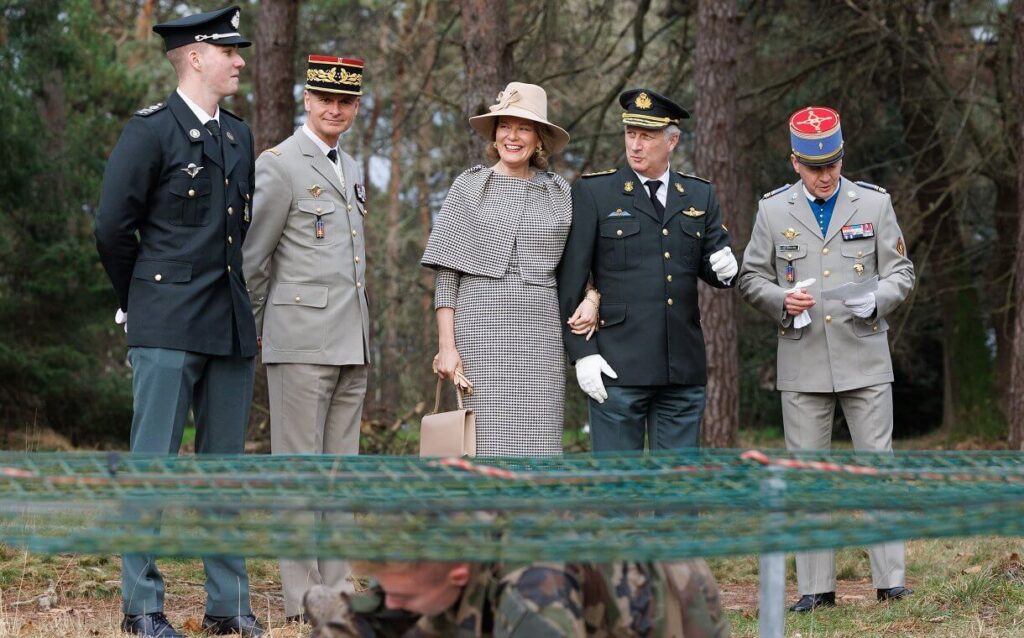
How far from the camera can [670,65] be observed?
40.8 ft

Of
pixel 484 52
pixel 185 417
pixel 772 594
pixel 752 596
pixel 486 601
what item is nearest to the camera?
pixel 486 601

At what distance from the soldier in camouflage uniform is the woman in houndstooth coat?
217 centimetres

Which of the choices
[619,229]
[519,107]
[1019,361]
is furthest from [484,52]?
[1019,361]

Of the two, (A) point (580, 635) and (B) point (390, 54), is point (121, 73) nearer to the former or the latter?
(B) point (390, 54)

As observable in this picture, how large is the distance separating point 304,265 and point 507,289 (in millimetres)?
819

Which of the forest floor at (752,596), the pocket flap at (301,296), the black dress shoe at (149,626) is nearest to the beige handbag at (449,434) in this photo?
the pocket flap at (301,296)

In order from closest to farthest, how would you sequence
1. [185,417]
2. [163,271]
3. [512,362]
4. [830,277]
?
[163,271], [185,417], [512,362], [830,277]

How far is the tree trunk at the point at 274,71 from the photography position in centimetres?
1005

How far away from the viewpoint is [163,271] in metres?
4.69

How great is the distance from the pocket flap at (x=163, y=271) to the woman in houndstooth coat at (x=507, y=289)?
0.95 m

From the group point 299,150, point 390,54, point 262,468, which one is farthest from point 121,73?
point 262,468

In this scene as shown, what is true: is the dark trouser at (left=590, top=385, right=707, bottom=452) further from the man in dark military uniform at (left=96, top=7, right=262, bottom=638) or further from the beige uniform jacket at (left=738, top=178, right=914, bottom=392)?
the man in dark military uniform at (left=96, top=7, right=262, bottom=638)

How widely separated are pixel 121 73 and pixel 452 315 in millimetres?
13030

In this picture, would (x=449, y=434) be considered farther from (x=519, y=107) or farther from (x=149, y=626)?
(x=519, y=107)
